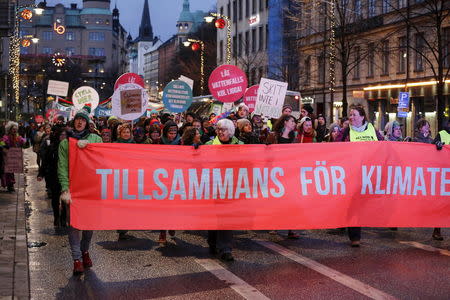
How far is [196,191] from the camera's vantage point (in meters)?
8.83

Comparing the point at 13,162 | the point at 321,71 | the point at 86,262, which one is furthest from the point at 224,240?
the point at 321,71

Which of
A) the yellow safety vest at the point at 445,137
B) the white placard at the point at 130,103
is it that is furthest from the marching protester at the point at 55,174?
the yellow safety vest at the point at 445,137

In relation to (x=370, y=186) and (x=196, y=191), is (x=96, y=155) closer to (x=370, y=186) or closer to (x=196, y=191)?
(x=196, y=191)

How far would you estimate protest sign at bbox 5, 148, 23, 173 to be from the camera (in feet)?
57.1

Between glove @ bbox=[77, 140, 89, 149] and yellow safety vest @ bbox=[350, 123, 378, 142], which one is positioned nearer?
glove @ bbox=[77, 140, 89, 149]

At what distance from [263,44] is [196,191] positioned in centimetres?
6033

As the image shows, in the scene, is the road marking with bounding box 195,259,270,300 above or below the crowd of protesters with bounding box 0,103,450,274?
below

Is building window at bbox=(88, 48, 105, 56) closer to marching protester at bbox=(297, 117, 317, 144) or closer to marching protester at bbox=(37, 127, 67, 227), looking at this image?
marching protester at bbox=(37, 127, 67, 227)

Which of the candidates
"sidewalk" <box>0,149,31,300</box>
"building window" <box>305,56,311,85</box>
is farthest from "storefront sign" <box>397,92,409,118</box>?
"building window" <box>305,56,311,85</box>

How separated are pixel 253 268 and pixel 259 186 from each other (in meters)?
0.99

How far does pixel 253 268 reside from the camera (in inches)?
342

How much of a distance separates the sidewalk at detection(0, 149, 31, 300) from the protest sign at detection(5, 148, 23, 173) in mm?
1649

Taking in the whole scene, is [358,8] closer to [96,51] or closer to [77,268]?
[77,268]

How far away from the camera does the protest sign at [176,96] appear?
2070cm
